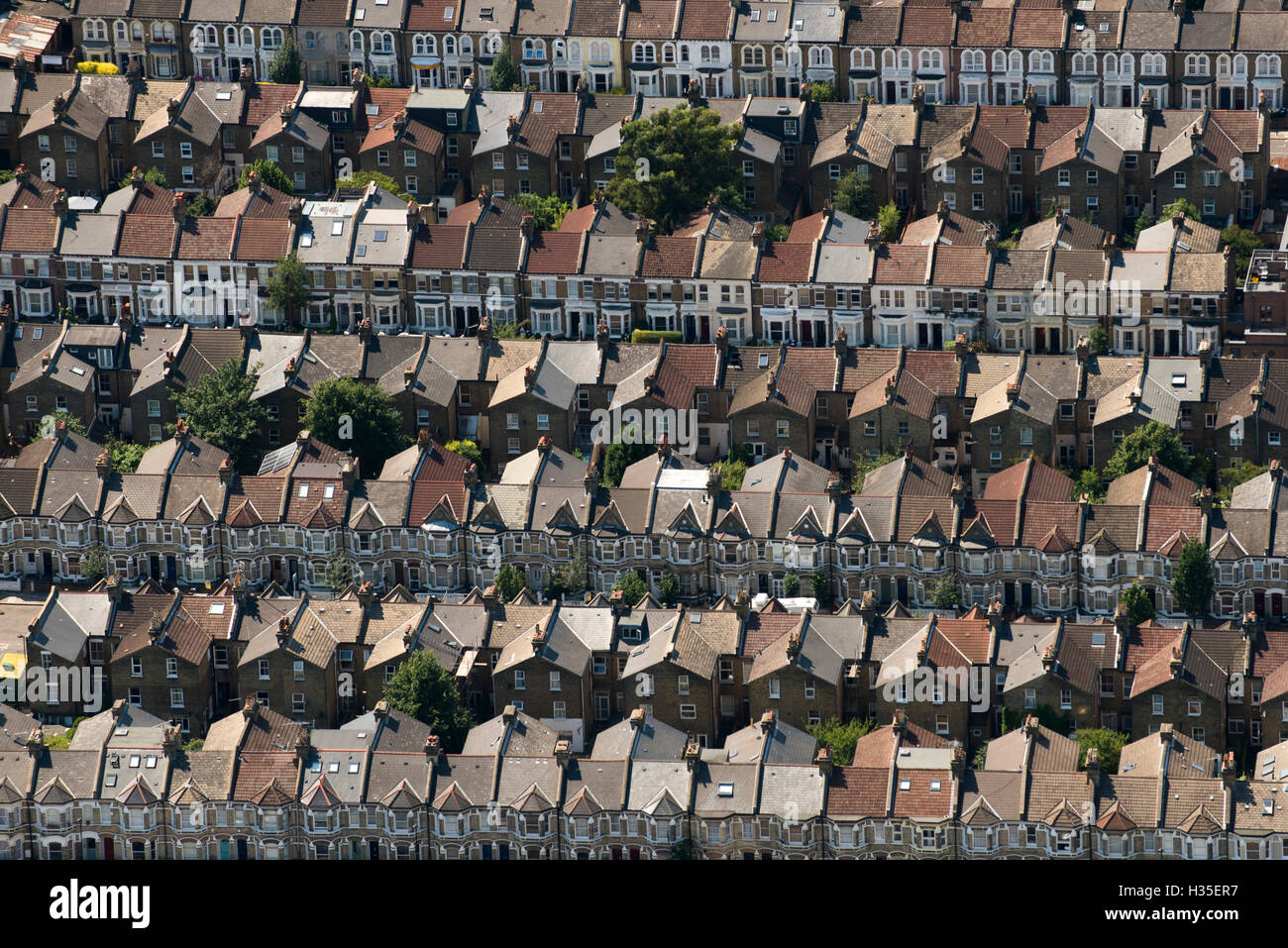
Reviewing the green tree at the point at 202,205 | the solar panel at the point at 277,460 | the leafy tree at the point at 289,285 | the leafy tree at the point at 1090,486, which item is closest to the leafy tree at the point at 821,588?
the leafy tree at the point at 1090,486

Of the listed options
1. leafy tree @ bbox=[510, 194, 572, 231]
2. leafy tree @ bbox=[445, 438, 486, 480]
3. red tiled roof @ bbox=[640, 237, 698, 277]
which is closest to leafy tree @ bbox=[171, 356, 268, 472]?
leafy tree @ bbox=[445, 438, 486, 480]

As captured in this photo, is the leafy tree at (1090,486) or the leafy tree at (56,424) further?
the leafy tree at (56,424)

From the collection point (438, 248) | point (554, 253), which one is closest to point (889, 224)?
point (554, 253)

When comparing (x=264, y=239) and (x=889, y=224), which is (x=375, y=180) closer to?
(x=264, y=239)

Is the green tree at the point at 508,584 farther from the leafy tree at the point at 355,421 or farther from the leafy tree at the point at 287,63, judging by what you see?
the leafy tree at the point at 287,63

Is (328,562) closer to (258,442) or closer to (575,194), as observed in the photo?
(258,442)
